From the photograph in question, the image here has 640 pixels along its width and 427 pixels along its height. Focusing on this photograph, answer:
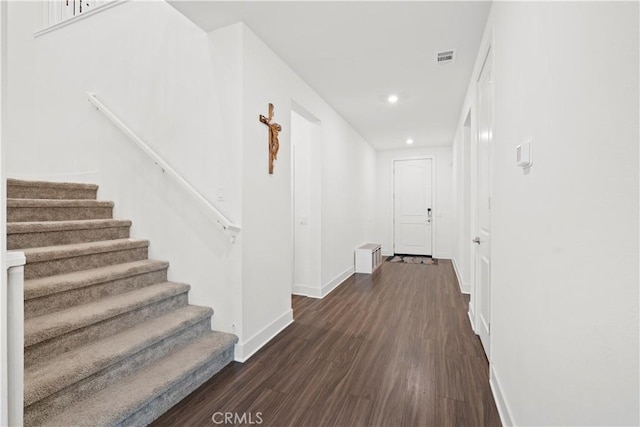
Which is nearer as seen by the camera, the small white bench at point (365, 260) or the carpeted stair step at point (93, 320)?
the carpeted stair step at point (93, 320)

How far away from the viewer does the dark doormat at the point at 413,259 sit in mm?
6332

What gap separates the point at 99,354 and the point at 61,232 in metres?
1.21

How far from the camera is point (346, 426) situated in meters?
1.64

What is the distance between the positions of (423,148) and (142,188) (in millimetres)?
6034

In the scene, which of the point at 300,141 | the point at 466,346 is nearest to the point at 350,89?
the point at 300,141

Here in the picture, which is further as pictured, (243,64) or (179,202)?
(179,202)

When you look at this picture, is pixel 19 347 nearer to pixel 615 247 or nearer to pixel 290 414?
pixel 290 414

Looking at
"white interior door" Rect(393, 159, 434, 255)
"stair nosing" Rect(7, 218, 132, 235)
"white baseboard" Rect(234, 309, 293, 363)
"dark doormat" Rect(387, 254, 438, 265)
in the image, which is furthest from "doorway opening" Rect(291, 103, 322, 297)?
"white interior door" Rect(393, 159, 434, 255)

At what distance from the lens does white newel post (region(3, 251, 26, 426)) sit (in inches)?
36.6

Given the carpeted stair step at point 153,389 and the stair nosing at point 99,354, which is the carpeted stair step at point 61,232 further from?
the carpeted stair step at point 153,389

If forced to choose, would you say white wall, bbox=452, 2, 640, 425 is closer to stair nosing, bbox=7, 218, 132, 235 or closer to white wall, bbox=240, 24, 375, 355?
white wall, bbox=240, 24, 375, 355

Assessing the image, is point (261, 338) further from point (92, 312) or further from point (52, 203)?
point (52, 203)

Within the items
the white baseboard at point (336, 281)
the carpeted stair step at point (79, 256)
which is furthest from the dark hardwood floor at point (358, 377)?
the carpeted stair step at point (79, 256)

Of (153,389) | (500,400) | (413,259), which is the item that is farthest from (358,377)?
(413,259)
